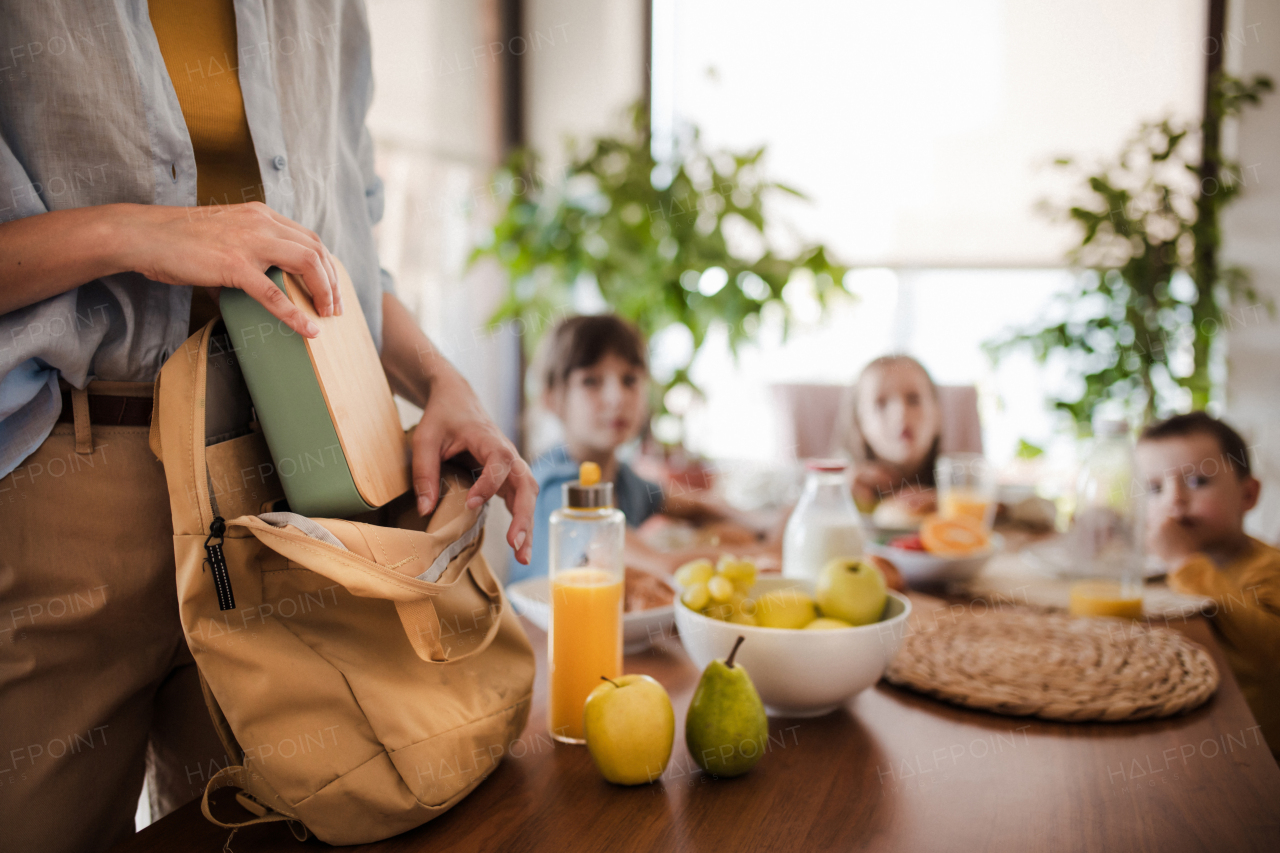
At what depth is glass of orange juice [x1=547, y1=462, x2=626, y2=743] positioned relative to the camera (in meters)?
0.75

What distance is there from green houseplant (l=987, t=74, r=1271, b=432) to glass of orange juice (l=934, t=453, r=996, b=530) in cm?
148

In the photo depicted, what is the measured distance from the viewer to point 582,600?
754mm

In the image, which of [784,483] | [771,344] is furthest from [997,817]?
[771,344]

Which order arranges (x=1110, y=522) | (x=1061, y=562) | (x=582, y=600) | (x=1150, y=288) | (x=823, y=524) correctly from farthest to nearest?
(x=1150, y=288), (x=1061, y=562), (x=1110, y=522), (x=823, y=524), (x=582, y=600)

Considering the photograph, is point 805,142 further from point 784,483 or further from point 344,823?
point 344,823

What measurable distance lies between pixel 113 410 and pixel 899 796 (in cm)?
71

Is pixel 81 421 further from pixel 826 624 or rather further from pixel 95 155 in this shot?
pixel 826 624

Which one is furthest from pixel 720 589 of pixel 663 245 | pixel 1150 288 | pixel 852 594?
pixel 1150 288

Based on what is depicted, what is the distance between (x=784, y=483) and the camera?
198cm

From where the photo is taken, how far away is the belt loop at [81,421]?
0.65 m

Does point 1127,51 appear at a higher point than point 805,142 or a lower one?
higher

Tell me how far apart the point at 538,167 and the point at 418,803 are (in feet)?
10.3

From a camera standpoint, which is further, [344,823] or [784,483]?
[784,483]

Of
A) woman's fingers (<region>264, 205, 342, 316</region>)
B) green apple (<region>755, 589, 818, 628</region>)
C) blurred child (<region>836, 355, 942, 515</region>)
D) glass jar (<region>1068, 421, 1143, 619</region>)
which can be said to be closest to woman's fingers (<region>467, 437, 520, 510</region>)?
woman's fingers (<region>264, 205, 342, 316</region>)
